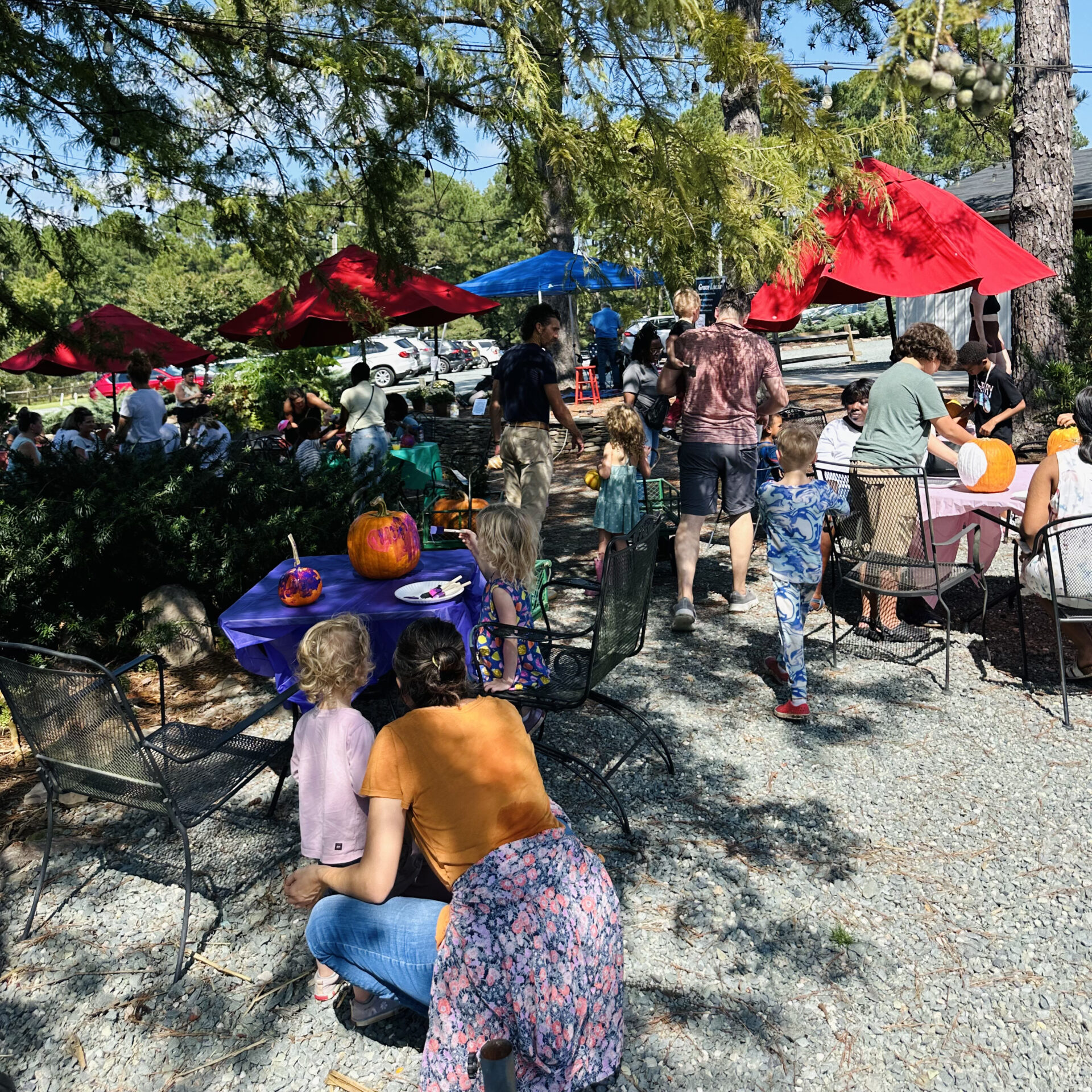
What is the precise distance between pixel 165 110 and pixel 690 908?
15.5 feet

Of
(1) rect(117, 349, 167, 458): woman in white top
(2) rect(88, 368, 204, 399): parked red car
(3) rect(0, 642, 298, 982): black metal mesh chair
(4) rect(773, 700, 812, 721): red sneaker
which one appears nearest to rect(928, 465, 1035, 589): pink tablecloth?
(4) rect(773, 700, 812, 721): red sneaker

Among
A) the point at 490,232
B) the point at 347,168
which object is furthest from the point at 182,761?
the point at 490,232

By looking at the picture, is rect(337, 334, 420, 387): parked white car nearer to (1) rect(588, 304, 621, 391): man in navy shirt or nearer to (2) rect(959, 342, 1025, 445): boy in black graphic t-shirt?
(1) rect(588, 304, 621, 391): man in navy shirt

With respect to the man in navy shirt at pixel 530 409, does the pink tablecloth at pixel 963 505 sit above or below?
below

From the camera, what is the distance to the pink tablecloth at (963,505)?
495 centimetres

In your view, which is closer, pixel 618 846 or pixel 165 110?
pixel 618 846

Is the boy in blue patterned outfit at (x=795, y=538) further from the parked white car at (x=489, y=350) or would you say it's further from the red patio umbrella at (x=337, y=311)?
the parked white car at (x=489, y=350)

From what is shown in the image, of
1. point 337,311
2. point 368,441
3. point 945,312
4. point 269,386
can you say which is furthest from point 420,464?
point 945,312

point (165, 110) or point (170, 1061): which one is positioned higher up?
point (165, 110)

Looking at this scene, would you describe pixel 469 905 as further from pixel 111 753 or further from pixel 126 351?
pixel 126 351

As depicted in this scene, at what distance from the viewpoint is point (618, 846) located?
139 inches

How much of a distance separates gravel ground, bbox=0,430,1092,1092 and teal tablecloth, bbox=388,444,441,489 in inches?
160

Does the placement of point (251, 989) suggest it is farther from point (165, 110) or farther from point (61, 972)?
point (165, 110)

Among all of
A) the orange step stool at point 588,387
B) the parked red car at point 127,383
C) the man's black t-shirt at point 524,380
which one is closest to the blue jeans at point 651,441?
the man's black t-shirt at point 524,380
